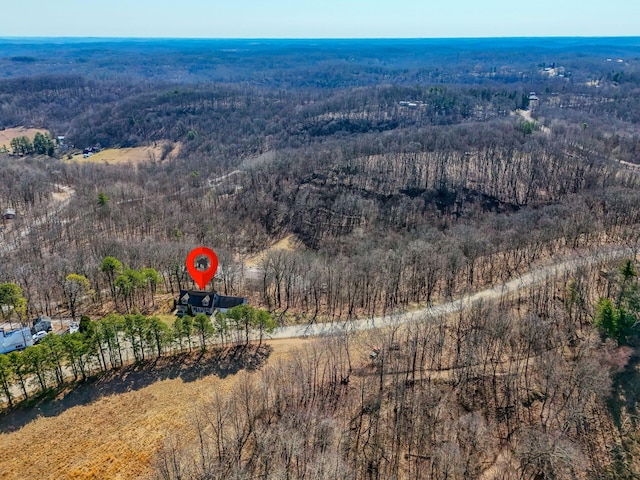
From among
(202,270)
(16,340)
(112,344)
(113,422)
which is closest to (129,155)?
(202,270)

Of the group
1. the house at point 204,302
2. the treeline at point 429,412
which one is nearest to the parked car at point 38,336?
the house at point 204,302

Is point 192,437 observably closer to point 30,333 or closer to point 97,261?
point 30,333

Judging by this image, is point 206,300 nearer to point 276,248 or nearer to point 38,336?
point 38,336

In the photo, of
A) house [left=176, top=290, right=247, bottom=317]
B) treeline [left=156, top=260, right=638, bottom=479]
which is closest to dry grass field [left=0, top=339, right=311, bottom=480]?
treeline [left=156, top=260, right=638, bottom=479]

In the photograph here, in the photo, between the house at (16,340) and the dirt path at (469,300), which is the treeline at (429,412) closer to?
the dirt path at (469,300)

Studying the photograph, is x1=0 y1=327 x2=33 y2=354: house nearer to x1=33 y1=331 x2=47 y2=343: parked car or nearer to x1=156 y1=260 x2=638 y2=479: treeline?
x1=33 y1=331 x2=47 y2=343: parked car

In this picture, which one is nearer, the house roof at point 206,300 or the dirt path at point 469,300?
the dirt path at point 469,300
